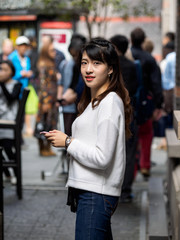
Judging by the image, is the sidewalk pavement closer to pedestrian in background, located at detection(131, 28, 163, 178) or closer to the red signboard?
pedestrian in background, located at detection(131, 28, 163, 178)

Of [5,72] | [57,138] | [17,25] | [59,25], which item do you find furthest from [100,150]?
[17,25]

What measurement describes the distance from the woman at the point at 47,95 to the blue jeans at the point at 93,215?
7.11m

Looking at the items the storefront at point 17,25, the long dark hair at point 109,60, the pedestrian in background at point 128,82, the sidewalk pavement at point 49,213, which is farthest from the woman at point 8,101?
the storefront at point 17,25

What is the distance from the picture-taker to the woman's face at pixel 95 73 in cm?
371

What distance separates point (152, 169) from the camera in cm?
984

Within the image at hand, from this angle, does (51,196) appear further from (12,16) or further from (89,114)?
(12,16)

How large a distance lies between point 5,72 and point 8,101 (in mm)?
446

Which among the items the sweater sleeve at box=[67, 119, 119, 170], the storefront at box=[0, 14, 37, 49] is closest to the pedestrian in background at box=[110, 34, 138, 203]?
the sweater sleeve at box=[67, 119, 119, 170]

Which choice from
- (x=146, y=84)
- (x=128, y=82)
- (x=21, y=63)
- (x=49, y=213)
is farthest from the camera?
(x=21, y=63)

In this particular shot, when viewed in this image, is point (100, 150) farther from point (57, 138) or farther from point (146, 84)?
point (146, 84)

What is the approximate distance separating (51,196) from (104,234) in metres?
4.04

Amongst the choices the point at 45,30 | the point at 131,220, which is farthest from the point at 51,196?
the point at 45,30

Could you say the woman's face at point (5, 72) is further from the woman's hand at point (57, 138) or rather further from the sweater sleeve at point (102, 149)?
the sweater sleeve at point (102, 149)

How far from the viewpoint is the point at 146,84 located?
855cm
